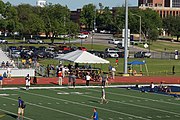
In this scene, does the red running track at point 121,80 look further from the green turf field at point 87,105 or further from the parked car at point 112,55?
the parked car at point 112,55

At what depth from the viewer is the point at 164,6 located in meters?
167

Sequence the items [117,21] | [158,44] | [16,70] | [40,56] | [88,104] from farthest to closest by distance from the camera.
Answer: [117,21], [158,44], [40,56], [16,70], [88,104]

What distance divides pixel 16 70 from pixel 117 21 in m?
83.9

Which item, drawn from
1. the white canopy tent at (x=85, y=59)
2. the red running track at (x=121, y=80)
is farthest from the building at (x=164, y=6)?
the white canopy tent at (x=85, y=59)

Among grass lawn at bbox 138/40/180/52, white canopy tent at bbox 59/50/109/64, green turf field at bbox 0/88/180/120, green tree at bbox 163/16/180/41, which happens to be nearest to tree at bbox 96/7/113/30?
green tree at bbox 163/16/180/41

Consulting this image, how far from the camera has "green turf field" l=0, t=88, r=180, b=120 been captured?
29.2m

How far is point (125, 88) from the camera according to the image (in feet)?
144

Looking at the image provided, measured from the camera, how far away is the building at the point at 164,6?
157625 millimetres

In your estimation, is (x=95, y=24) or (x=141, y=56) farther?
(x=95, y=24)

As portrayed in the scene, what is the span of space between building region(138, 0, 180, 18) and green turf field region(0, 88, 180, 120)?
117898 millimetres

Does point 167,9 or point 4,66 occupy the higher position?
point 167,9

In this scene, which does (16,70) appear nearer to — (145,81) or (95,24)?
(145,81)

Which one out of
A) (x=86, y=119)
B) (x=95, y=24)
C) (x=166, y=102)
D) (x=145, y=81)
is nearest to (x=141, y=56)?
(x=145, y=81)

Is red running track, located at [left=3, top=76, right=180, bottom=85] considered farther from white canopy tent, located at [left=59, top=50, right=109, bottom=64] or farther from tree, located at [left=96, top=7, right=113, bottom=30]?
tree, located at [left=96, top=7, right=113, bottom=30]
